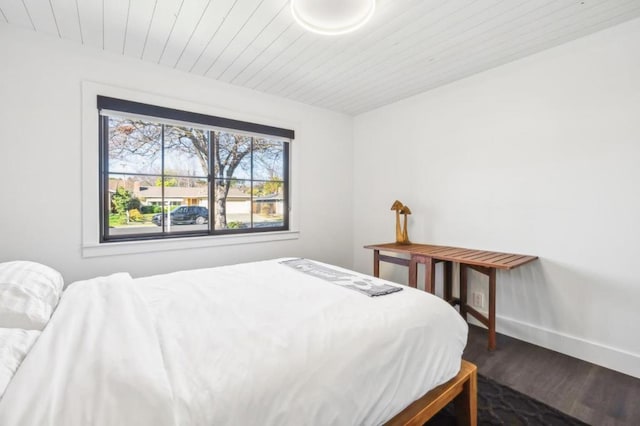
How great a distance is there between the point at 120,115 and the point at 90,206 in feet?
2.46

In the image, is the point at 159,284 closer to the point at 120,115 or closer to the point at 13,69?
the point at 120,115

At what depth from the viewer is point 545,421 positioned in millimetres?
1483

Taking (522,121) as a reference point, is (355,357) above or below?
below

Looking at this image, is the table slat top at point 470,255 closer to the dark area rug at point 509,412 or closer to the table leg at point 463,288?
the table leg at point 463,288

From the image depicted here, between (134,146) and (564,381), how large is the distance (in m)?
3.60

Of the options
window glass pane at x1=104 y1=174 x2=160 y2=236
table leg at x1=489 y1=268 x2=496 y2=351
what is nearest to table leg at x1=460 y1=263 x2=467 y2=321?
table leg at x1=489 y1=268 x2=496 y2=351

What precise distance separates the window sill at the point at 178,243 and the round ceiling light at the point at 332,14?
196 cm

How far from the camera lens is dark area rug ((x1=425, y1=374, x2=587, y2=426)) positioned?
58.0 inches

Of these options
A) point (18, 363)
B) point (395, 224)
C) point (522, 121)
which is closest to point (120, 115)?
point (18, 363)

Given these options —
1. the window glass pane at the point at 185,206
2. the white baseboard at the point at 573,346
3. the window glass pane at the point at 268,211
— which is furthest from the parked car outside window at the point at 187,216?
the white baseboard at the point at 573,346

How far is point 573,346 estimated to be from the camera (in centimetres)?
210

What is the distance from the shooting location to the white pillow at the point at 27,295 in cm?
106

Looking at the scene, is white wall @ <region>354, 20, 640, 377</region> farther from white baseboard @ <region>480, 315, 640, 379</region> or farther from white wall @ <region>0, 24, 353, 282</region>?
white wall @ <region>0, 24, 353, 282</region>

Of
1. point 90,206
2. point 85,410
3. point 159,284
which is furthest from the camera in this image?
point 90,206
